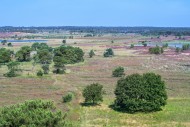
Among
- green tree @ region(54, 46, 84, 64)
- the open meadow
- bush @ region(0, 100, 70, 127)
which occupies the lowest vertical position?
the open meadow

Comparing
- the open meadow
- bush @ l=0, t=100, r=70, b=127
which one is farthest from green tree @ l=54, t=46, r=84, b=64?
bush @ l=0, t=100, r=70, b=127

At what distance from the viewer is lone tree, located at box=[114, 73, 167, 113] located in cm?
4775

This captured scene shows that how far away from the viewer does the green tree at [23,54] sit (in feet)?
346

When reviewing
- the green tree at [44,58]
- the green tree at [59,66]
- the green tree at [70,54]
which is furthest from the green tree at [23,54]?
A: the green tree at [59,66]

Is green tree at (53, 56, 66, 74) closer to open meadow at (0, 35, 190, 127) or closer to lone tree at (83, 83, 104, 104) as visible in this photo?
open meadow at (0, 35, 190, 127)

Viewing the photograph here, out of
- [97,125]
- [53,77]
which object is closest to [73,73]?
[53,77]

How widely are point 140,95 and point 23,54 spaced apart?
63582 millimetres

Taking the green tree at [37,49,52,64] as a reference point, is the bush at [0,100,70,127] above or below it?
above

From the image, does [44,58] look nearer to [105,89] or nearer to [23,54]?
[23,54]

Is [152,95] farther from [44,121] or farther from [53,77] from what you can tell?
[53,77]

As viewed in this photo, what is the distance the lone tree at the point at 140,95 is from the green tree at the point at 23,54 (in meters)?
60.0

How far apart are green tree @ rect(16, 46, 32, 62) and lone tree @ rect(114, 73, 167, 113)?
2362 inches

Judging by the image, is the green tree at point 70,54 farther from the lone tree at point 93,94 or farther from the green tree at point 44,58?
the lone tree at point 93,94

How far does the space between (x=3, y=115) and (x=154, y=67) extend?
231 ft
